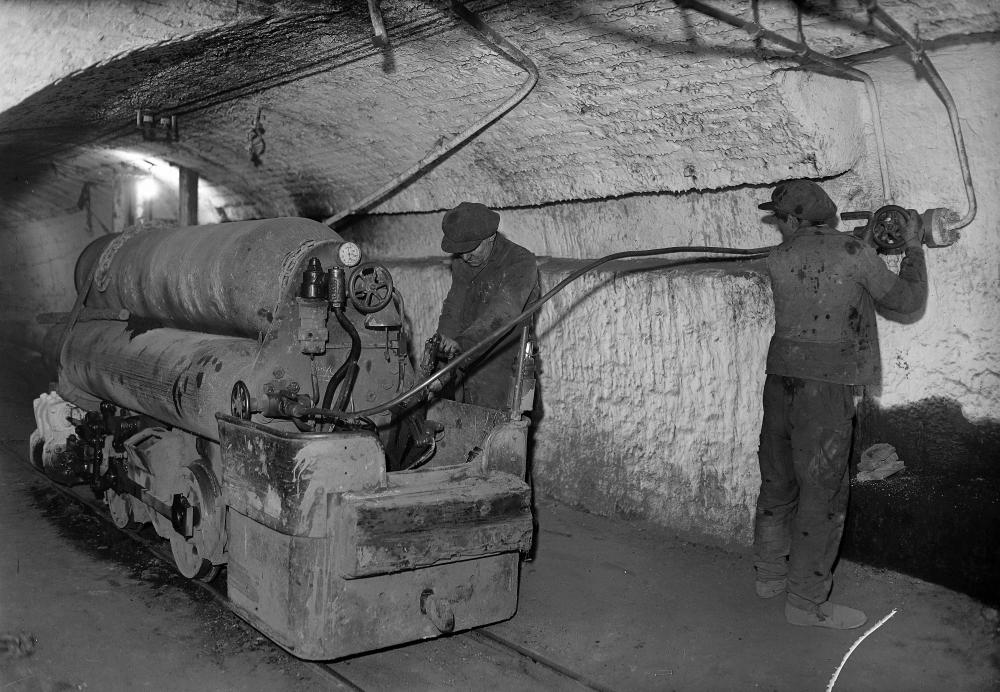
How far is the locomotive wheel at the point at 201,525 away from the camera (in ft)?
14.1

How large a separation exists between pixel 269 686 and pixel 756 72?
355 cm

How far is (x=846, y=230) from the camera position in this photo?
4648 mm

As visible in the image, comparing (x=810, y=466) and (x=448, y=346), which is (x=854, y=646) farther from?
(x=448, y=346)

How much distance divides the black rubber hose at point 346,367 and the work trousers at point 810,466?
194cm

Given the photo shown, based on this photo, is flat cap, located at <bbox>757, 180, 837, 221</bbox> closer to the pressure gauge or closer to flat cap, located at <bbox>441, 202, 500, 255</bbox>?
flat cap, located at <bbox>441, 202, 500, 255</bbox>

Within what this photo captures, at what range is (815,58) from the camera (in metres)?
4.16

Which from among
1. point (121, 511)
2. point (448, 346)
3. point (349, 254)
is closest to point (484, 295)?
point (448, 346)

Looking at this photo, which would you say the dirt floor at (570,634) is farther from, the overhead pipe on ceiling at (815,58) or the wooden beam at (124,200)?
the wooden beam at (124,200)

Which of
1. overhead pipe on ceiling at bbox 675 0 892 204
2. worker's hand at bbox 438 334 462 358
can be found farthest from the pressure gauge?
overhead pipe on ceiling at bbox 675 0 892 204

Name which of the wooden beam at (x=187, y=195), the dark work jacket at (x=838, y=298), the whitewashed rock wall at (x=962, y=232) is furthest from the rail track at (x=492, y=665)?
the wooden beam at (x=187, y=195)

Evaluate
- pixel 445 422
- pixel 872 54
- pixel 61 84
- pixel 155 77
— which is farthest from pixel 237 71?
pixel 872 54

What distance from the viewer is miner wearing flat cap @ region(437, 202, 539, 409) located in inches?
172

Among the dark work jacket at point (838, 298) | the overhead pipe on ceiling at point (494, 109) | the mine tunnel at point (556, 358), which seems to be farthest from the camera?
the overhead pipe on ceiling at point (494, 109)

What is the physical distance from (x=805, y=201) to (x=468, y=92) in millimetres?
2488
